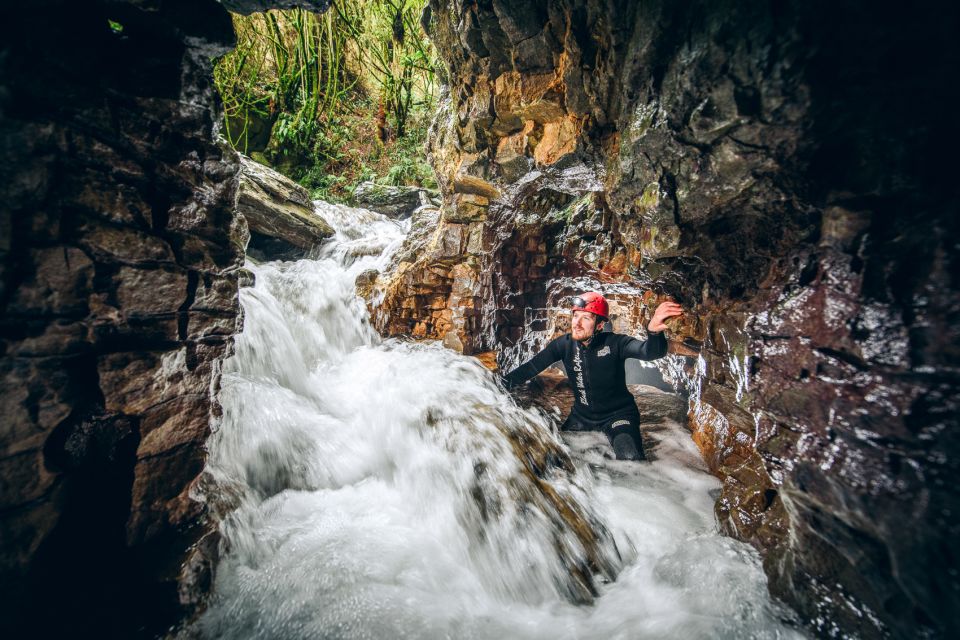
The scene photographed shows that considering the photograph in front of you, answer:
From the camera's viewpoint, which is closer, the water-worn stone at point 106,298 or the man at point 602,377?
the water-worn stone at point 106,298

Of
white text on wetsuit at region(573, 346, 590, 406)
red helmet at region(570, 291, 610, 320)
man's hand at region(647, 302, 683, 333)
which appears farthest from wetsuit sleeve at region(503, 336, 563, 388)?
man's hand at region(647, 302, 683, 333)

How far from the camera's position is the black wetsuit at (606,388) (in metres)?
4.09

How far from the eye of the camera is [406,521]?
8.71 ft

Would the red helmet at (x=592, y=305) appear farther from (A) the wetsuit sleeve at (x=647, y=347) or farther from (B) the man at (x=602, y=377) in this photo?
(A) the wetsuit sleeve at (x=647, y=347)

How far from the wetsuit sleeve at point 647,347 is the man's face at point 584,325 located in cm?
42

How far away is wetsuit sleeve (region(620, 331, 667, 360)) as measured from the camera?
147 inches

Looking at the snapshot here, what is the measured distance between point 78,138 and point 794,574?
3.97m

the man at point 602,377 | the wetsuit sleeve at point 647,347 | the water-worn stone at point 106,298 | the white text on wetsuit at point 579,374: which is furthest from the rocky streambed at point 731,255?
the white text on wetsuit at point 579,374

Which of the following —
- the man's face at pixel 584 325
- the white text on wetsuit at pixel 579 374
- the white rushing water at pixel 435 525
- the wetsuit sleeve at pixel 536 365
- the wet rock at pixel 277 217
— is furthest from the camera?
the wet rock at pixel 277 217

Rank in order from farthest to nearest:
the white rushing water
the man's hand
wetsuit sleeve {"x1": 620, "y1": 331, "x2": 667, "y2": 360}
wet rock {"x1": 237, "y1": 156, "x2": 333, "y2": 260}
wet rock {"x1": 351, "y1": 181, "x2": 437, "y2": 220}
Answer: wet rock {"x1": 351, "y1": 181, "x2": 437, "y2": 220} → wet rock {"x1": 237, "y1": 156, "x2": 333, "y2": 260} → wetsuit sleeve {"x1": 620, "y1": 331, "x2": 667, "y2": 360} → the man's hand → the white rushing water

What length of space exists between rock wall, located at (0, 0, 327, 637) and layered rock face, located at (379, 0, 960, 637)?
2.63 metres

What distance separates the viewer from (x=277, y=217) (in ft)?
22.5

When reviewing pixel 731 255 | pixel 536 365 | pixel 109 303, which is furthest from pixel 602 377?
pixel 109 303

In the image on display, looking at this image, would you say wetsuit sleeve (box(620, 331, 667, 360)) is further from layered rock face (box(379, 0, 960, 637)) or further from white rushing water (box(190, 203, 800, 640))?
white rushing water (box(190, 203, 800, 640))
